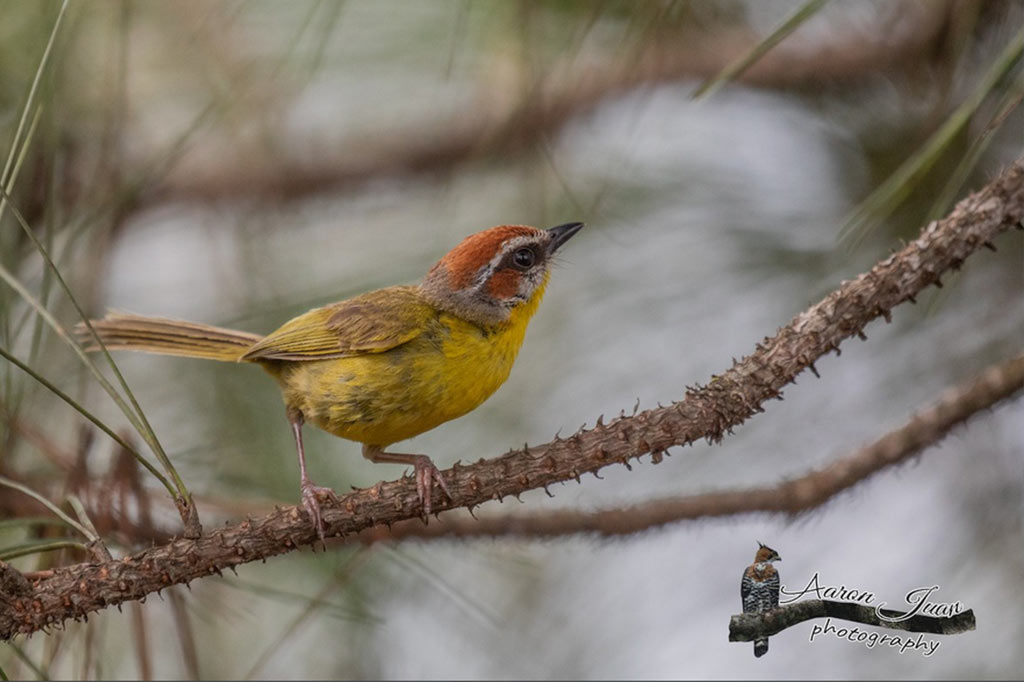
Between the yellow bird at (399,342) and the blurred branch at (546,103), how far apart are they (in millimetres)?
465

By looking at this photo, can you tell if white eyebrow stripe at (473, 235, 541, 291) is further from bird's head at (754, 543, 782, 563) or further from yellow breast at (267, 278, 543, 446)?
bird's head at (754, 543, 782, 563)

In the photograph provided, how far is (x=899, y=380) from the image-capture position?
11.5 ft

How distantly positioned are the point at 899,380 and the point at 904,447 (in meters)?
1.10

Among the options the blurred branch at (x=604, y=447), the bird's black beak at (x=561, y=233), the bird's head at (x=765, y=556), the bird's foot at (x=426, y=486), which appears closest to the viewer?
the blurred branch at (x=604, y=447)

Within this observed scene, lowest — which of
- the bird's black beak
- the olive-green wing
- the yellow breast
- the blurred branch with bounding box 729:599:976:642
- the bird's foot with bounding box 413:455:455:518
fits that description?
the blurred branch with bounding box 729:599:976:642

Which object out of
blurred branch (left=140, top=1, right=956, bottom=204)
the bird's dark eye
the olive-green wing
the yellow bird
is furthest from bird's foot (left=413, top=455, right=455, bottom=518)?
the bird's dark eye

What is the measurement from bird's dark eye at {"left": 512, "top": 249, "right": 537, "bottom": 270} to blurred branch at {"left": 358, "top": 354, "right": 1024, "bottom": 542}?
4.03 ft

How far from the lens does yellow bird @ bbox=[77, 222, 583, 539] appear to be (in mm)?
3453

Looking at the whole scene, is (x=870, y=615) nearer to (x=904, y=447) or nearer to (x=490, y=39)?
(x=904, y=447)

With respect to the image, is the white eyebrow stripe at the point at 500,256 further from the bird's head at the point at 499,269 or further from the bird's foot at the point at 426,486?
the bird's foot at the point at 426,486

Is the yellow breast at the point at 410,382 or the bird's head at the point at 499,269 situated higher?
the bird's head at the point at 499,269

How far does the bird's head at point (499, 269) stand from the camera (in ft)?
12.4

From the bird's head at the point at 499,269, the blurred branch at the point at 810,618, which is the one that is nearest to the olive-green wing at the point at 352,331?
the bird's head at the point at 499,269

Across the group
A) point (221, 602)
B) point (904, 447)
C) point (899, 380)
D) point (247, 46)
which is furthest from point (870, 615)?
point (247, 46)
